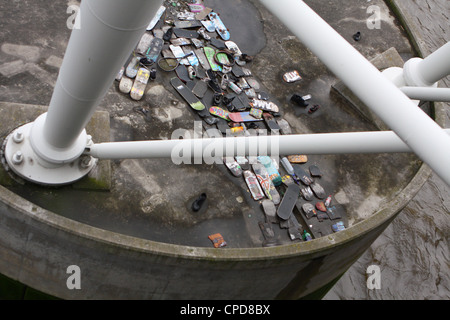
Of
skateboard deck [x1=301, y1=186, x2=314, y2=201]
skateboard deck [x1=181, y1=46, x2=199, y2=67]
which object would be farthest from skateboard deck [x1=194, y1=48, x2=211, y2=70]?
skateboard deck [x1=301, y1=186, x2=314, y2=201]

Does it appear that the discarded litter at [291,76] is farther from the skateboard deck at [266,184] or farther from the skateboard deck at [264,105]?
the skateboard deck at [266,184]

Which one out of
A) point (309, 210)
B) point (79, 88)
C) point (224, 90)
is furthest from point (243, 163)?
point (79, 88)

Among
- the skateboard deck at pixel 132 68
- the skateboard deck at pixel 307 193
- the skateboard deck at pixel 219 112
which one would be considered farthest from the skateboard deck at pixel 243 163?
the skateboard deck at pixel 132 68

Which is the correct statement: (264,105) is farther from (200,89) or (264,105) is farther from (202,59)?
(202,59)

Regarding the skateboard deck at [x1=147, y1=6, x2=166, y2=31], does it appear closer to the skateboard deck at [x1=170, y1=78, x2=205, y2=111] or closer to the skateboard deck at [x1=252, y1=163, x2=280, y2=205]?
the skateboard deck at [x1=170, y1=78, x2=205, y2=111]
